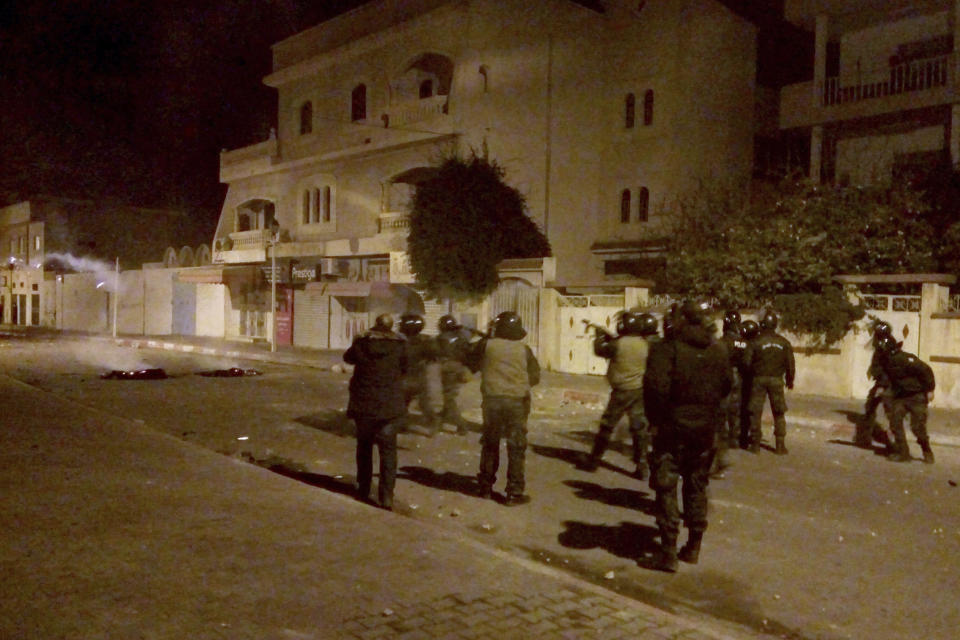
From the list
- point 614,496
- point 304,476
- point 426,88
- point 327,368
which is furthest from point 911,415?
point 426,88

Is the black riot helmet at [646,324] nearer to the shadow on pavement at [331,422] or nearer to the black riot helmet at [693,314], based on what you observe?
the black riot helmet at [693,314]

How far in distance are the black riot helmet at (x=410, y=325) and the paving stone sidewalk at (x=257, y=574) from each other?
309cm

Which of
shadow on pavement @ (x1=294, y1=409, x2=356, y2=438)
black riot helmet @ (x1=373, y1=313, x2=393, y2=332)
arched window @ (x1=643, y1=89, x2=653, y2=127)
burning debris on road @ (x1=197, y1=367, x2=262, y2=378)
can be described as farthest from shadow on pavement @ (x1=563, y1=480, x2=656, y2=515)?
arched window @ (x1=643, y1=89, x2=653, y2=127)

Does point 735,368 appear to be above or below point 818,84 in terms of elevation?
below

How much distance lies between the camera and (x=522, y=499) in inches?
284

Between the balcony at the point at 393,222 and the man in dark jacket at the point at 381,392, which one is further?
the balcony at the point at 393,222

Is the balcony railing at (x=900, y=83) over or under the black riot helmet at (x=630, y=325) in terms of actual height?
over

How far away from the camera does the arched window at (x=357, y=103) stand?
27781mm

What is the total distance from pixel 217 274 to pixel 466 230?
1407 centimetres

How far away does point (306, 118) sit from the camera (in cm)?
3044

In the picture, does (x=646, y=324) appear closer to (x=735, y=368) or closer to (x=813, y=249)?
(x=735, y=368)

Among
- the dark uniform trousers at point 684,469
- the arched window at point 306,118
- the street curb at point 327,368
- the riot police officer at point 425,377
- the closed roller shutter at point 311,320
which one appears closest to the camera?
the dark uniform trousers at point 684,469

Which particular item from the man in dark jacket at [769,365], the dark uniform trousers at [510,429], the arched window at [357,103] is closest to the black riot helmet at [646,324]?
the dark uniform trousers at [510,429]

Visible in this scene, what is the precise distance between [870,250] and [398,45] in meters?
16.4
